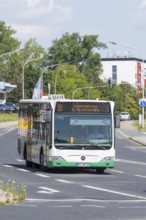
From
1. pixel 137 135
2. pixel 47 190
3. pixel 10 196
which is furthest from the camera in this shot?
pixel 137 135

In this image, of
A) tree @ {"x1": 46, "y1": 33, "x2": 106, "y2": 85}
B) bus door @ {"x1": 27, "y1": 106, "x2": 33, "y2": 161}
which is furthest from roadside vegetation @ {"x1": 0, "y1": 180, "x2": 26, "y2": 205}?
tree @ {"x1": 46, "y1": 33, "x2": 106, "y2": 85}

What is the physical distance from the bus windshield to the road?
3.18 feet

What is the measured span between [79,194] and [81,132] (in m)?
7.79

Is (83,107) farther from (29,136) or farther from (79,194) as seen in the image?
(79,194)

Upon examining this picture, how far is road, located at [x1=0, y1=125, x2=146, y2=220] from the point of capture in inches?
582

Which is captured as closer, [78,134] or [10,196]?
[10,196]

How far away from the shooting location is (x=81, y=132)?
2734cm

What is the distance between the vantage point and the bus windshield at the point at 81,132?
27.3m

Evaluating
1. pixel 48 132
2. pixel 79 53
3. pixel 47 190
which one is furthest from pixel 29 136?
pixel 79 53

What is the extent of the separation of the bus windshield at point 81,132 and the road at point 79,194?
969 millimetres

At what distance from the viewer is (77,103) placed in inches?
1094

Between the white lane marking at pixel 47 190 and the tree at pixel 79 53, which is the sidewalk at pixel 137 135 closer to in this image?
the white lane marking at pixel 47 190

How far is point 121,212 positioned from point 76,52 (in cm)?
14855

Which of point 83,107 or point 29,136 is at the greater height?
point 83,107
